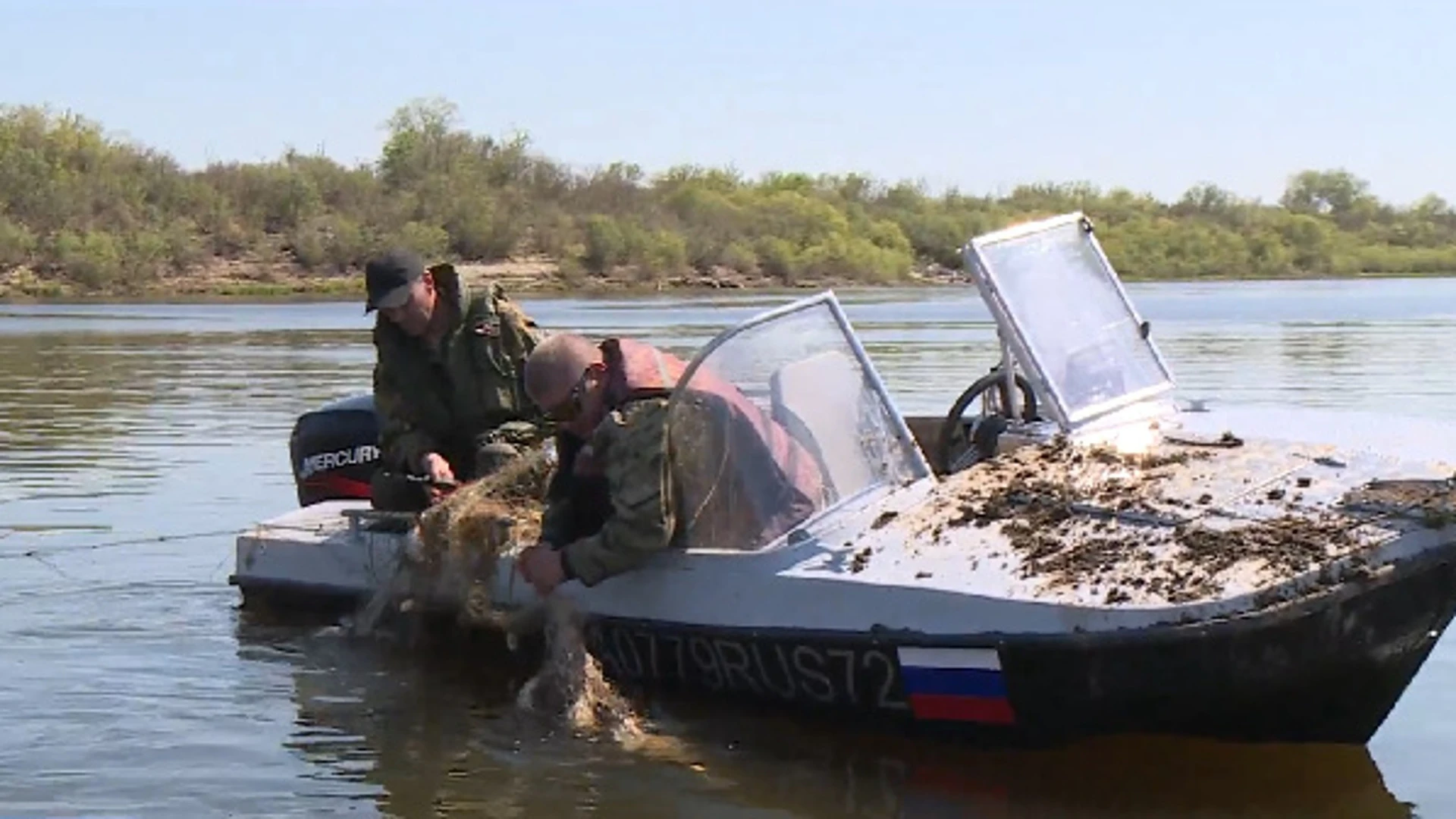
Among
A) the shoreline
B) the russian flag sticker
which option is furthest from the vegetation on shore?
the russian flag sticker

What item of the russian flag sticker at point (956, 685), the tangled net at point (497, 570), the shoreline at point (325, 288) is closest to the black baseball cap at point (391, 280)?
the tangled net at point (497, 570)

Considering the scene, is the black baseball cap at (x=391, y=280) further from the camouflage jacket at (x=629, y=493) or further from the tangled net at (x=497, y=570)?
the camouflage jacket at (x=629, y=493)

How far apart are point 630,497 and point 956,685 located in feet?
4.58

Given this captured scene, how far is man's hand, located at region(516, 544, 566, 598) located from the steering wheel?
6.51ft

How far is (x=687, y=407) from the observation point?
24.3 feet

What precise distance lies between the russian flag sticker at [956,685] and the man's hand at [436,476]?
2934 mm

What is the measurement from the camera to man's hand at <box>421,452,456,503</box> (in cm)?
906

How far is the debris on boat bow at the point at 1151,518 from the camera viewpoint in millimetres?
6336

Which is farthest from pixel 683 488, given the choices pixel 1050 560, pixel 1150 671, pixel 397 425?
pixel 397 425

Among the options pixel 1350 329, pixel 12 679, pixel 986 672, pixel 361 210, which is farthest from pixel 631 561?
pixel 361 210

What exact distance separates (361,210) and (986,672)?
6037cm

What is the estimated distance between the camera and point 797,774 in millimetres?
7176

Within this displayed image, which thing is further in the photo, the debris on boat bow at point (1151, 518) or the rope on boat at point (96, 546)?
the rope on boat at point (96, 546)

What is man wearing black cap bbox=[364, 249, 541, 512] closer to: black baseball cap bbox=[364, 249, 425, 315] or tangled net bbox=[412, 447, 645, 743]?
black baseball cap bbox=[364, 249, 425, 315]
